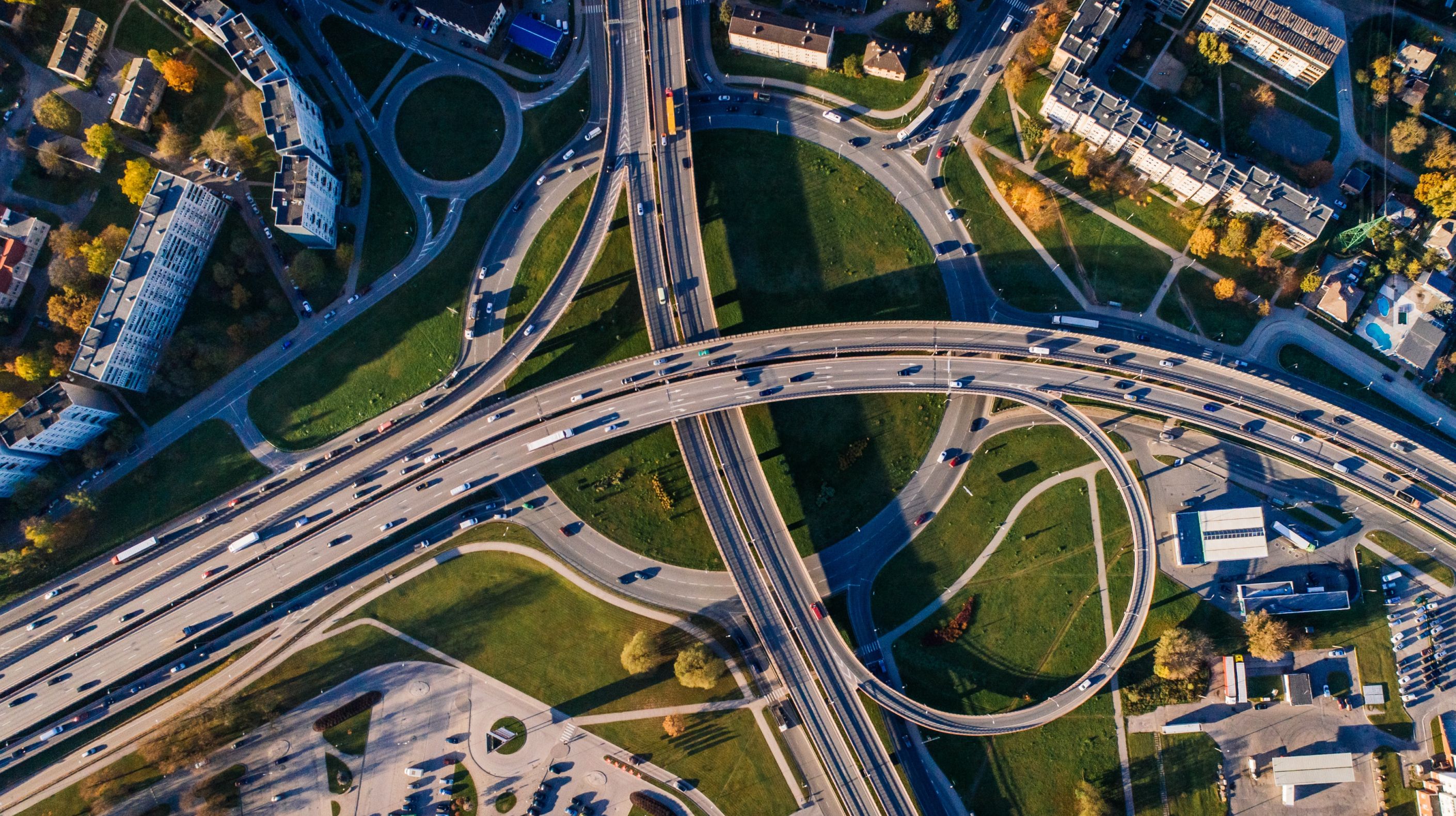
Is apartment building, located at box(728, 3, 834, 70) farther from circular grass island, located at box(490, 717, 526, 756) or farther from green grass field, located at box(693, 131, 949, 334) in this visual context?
circular grass island, located at box(490, 717, 526, 756)

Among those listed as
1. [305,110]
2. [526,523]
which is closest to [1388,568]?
[526,523]

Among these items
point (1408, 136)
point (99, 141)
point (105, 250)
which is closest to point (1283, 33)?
point (1408, 136)

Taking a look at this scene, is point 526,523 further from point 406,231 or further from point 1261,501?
point 1261,501

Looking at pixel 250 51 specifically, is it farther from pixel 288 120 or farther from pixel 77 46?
pixel 77 46

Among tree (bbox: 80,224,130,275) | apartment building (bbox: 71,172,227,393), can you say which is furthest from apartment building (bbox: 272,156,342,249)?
tree (bbox: 80,224,130,275)

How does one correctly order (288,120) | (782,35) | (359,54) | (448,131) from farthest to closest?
(359,54), (448,131), (782,35), (288,120)

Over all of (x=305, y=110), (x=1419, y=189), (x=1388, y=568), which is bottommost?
(x=1388, y=568)

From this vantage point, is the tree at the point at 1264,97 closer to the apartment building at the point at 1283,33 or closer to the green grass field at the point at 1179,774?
the apartment building at the point at 1283,33
